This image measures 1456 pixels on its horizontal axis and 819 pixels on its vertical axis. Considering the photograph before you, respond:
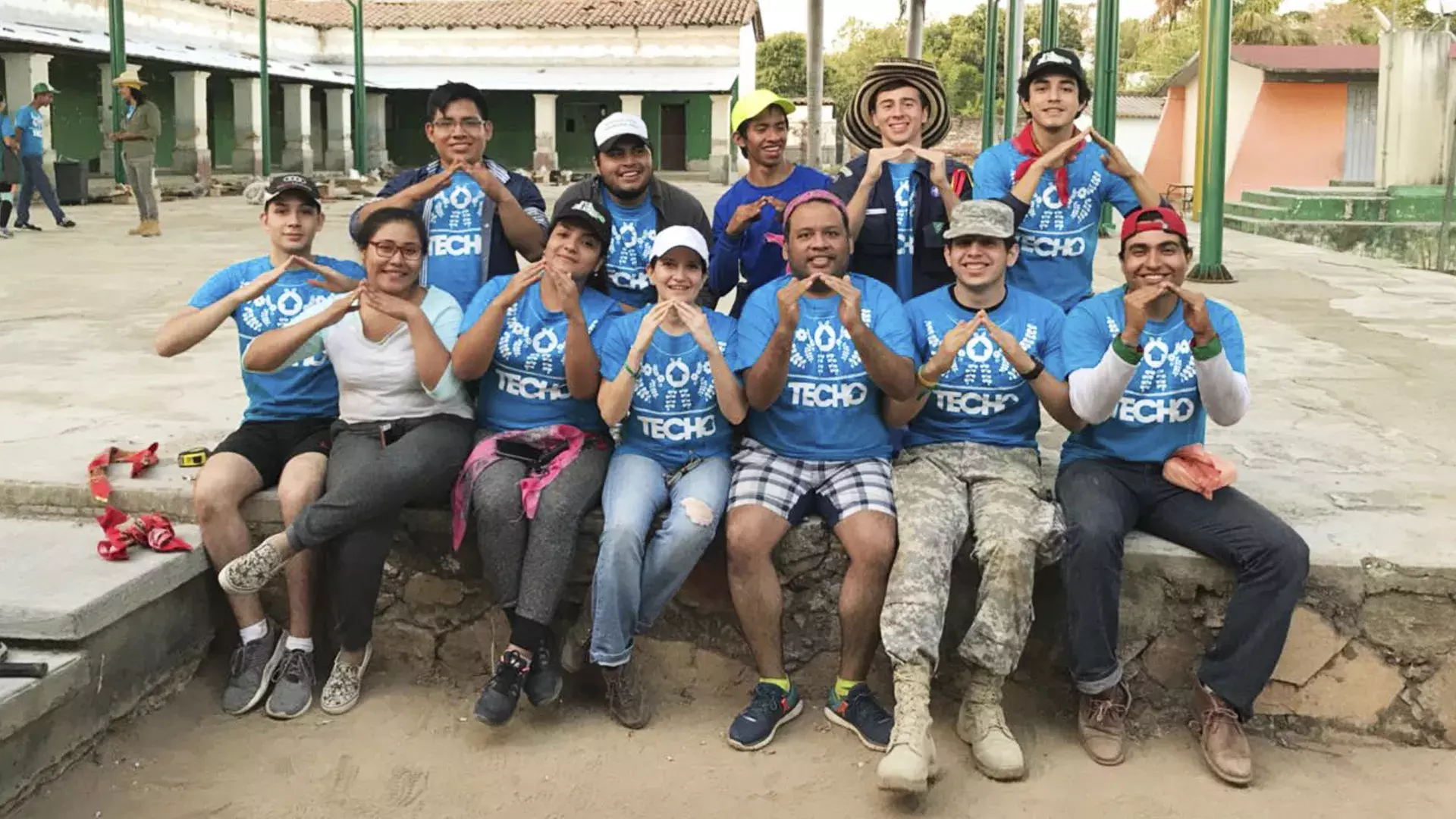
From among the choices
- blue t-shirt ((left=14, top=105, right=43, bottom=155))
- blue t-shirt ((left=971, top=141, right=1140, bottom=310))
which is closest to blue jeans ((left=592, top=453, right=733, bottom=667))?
blue t-shirt ((left=971, top=141, right=1140, bottom=310))

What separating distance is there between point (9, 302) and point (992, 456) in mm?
7315

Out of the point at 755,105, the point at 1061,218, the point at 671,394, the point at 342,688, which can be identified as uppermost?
the point at 755,105

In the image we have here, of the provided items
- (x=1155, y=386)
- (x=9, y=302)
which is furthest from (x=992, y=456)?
(x=9, y=302)

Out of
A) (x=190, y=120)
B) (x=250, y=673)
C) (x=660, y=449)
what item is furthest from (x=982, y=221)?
(x=190, y=120)

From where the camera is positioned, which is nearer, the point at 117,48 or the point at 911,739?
the point at 911,739

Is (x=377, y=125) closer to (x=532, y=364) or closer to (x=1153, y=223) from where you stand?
(x=532, y=364)

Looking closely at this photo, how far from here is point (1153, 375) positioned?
11.3 feet

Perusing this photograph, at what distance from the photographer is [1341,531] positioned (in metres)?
3.58

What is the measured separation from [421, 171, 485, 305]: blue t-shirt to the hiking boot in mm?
1367

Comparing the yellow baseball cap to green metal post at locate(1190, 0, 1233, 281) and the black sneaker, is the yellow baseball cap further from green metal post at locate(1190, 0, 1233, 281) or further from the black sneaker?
green metal post at locate(1190, 0, 1233, 281)

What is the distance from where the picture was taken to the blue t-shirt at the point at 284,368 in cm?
389

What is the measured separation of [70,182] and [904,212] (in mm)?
17546

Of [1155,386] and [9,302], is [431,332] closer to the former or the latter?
[1155,386]

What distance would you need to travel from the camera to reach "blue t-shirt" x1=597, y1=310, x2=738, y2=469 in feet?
11.8
